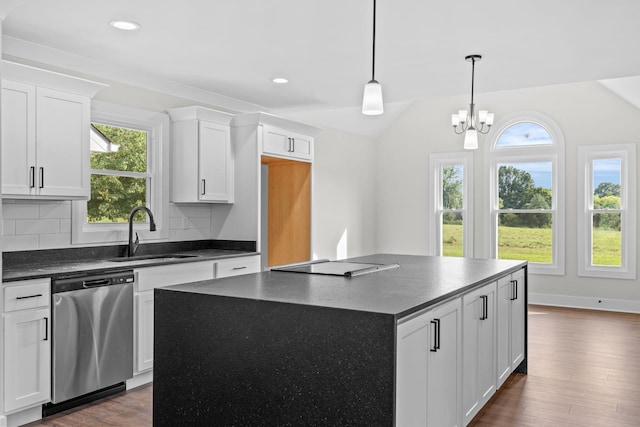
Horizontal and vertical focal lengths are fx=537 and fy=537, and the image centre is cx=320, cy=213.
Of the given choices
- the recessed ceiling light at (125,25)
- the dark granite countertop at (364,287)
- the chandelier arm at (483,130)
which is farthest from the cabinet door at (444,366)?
the chandelier arm at (483,130)

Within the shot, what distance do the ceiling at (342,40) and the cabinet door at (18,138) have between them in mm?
443

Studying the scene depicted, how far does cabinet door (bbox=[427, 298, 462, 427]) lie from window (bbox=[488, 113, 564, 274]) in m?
5.17

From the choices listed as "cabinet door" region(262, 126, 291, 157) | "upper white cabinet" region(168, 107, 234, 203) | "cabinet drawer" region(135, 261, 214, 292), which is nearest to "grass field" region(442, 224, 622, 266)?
"cabinet door" region(262, 126, 291, 157)

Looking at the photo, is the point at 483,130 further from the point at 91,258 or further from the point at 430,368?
the point at 430,368

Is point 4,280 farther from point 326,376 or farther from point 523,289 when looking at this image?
point 523,289

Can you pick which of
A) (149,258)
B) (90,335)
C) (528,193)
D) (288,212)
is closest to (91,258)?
(149,258)

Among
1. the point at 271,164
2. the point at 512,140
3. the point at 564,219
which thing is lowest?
the point at 564,219

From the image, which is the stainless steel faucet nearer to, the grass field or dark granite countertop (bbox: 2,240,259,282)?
dark granite countertop (bbox: 2,240,259,282)

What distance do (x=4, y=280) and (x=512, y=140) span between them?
654cm

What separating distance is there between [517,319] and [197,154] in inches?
120

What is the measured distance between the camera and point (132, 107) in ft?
14.9

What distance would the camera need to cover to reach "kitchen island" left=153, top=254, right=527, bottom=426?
199 centimetres

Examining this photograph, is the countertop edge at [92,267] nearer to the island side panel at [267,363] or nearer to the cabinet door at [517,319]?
the island side panel at [267,363]

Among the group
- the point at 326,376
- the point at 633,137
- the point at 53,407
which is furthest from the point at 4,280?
the point at 633,137
